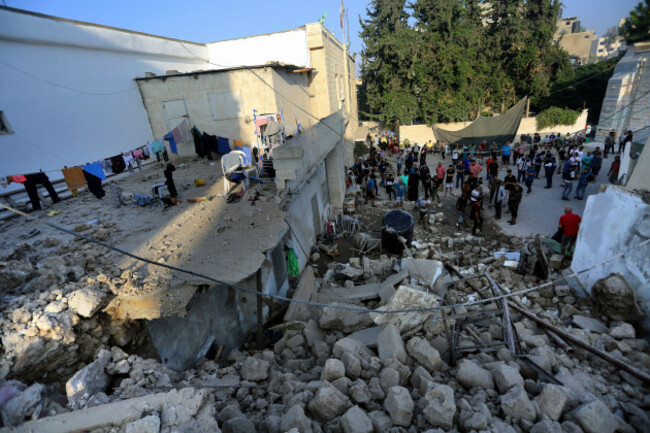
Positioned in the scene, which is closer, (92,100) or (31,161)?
(31,161)

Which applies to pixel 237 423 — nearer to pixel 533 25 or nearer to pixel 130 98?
pixel 130 98

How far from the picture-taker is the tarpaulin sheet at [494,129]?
19891mm

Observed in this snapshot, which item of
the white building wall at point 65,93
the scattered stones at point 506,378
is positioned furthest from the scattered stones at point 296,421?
the white building wall at point 65,93

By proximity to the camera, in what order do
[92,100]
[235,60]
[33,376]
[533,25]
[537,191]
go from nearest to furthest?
[33,376]
[92,100]
[537,191]
[235,60]
[533,25]

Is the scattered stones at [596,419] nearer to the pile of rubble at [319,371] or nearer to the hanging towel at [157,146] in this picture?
the pile of rubble at [319,371]

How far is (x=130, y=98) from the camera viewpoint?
12.9 meters

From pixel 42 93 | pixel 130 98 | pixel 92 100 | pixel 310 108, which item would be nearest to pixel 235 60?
pixel 310 108

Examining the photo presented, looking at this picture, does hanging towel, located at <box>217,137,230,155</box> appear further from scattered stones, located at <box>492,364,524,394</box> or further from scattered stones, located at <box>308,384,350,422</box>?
scattered stones, located at <box>492,364,524,394</box>

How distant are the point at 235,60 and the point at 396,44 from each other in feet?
40.6

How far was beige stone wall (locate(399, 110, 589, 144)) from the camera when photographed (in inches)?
902

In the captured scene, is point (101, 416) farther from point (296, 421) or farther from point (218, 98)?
point (218, 98)

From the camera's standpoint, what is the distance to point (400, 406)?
298 cm

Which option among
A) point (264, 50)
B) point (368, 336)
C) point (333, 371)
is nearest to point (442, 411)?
point (333, 371)

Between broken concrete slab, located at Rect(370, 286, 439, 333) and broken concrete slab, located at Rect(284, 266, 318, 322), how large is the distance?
1592 millimetres
